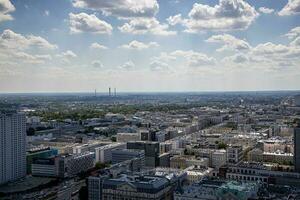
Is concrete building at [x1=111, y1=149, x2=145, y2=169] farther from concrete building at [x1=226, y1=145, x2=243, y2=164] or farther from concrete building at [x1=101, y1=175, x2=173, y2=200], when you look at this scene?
concrete building at [x1=101, y1=175, x2=173, y2=200]

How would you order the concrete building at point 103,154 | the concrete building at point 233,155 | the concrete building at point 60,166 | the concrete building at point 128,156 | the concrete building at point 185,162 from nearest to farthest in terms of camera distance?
the concrete building at point 128,156 < the concrete building at point 60,166 < the concrete building at point 185,162 < the concrete building at point 233,155 < the concrete building at point 103,154

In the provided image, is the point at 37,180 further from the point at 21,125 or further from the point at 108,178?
the point at 108,178

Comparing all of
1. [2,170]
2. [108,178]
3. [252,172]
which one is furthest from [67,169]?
[252,172]

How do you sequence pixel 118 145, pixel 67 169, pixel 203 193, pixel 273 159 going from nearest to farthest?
pixel 203 193 → pixel 67 169 → pixel 273 159 → pixel 118 145

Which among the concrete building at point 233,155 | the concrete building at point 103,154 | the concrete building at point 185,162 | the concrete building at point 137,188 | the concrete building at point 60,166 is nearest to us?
the concrete building at point 137,188

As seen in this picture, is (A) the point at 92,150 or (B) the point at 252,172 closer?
(B) the point at 252,172

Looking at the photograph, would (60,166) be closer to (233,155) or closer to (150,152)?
(150,152)

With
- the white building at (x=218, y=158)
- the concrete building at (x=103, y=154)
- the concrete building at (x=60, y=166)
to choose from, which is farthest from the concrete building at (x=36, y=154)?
the white building at (x=218, y=158)

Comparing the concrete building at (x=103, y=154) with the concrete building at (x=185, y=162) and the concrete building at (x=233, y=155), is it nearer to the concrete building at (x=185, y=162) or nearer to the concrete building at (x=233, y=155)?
the concrete building at (x=185, y=162)

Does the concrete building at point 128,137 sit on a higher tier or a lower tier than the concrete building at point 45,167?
higher
